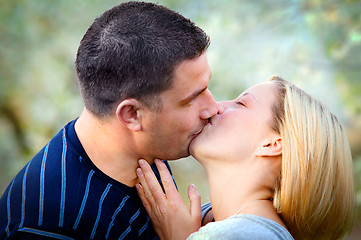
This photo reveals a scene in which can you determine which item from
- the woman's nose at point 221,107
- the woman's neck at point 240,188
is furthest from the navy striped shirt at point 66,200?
the woman's nose at point 221,107

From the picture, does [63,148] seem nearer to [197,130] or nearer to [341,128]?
[197,130]

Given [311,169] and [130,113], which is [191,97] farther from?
[311,169]

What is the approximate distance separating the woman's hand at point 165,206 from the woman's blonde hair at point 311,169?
1.21ft

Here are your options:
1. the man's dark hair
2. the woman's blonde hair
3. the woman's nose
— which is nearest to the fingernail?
the man's dark hair

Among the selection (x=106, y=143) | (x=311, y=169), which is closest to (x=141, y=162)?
(x=106, y=143)

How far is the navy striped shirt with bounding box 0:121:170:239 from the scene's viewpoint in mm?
1581

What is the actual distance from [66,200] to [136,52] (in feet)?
1.92

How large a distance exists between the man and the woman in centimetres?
12

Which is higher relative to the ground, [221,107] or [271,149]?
[221,107]

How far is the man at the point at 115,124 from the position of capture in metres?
1.62

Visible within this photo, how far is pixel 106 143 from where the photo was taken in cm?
176

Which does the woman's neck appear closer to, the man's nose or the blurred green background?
the man's nose

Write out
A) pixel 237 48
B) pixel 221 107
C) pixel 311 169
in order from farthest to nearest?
pixel 237 48, pixel 221 107, pixel 311 169

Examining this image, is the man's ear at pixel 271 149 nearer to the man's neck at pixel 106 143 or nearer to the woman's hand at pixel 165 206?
the woman's hand at pixel 165 206
